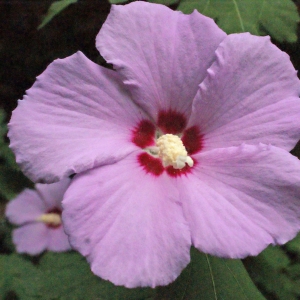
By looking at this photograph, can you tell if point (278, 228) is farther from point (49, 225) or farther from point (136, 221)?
point (49, 225)

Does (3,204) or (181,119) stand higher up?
(181,119)

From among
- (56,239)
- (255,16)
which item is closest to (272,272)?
(255,16)

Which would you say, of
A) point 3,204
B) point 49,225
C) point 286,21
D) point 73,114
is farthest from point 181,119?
point 3,204

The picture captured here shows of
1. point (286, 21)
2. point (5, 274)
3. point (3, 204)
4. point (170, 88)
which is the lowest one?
point (3, 204)

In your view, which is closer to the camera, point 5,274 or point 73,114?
point 73,114

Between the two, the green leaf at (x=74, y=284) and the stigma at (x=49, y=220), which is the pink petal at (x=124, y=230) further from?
the stigma at (x=49, y=220)

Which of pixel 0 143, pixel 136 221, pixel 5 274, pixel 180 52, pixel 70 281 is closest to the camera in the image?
pixel 136 221

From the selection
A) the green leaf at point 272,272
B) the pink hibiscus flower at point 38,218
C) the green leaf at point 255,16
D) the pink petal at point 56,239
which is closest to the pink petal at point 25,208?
the pink hibiscus flower at point 38,218

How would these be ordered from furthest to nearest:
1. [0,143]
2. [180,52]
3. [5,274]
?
[0,143] → [5,274] → [180,52]
